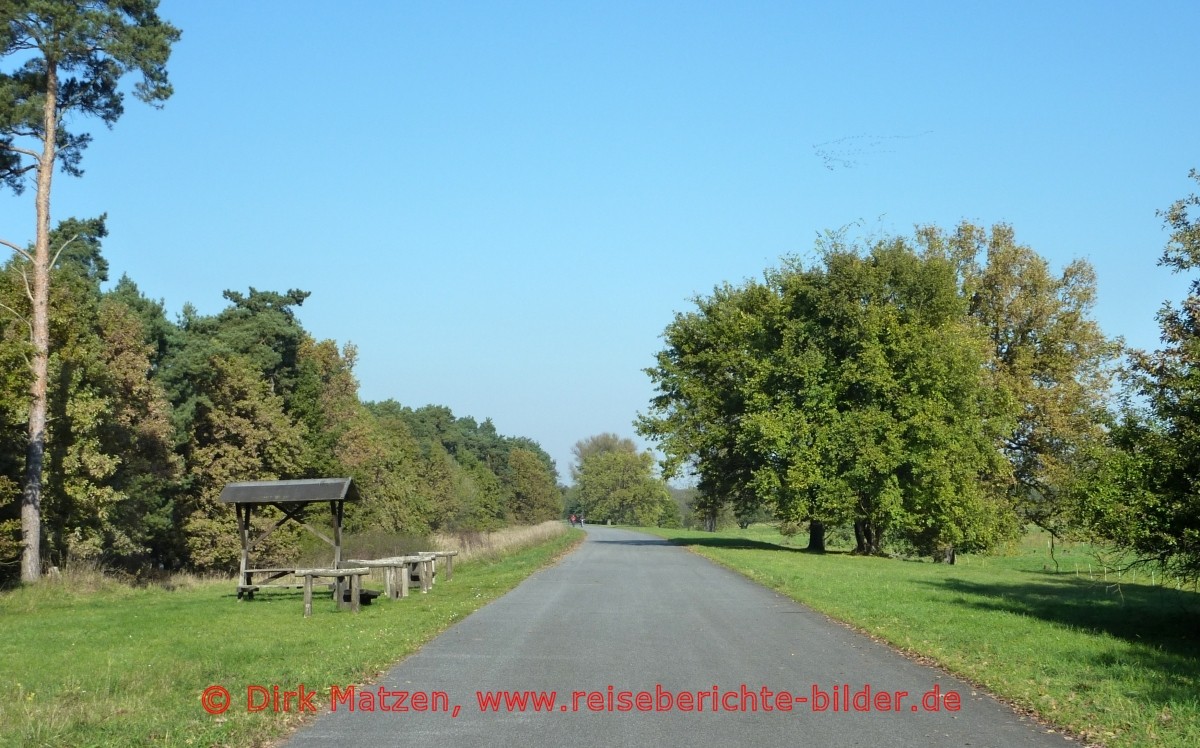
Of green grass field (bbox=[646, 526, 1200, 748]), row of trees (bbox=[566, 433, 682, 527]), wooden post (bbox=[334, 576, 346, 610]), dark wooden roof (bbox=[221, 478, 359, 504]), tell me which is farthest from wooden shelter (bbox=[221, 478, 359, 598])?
row of trees (bbox=[566, 433, 682, 527])

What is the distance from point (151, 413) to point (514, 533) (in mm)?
16662

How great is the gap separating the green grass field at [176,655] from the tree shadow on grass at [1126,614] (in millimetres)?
8470

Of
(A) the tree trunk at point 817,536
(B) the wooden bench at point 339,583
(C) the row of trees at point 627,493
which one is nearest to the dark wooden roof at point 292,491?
(B) the wooden bench at point 339,583

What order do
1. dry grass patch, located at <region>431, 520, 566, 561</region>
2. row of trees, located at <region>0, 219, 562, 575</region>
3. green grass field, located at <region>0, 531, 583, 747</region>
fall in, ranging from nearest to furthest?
green grass field, located at <region>0, 531, 583, 747</region> → row of trees, located at <region>0, 219, 562, 575</region> → dry grass patch, located at <region>431, 520, 566, 561</region>

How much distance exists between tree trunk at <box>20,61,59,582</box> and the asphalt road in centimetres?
1413

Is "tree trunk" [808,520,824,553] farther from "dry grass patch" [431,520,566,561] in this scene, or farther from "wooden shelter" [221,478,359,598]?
"wooden shelter" [221,478,359,598]

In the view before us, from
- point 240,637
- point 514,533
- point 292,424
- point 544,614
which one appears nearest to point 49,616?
point 240,637

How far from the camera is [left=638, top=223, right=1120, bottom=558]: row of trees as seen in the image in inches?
1448

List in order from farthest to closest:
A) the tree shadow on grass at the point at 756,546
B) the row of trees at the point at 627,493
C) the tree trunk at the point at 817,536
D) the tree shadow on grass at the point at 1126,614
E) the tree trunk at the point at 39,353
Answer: the row of trees at the point at 627,493
the tree trunk at the point at 817,536
the tree shadow on grass at the point at 756,546
the tree trunk at the point at 39,353
the tree shadow on grass at the point at 1126,614

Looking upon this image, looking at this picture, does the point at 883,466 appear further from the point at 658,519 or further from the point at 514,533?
the point at 658,519

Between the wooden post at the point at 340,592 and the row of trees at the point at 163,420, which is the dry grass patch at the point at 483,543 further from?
the wooden post at the point at 340,592

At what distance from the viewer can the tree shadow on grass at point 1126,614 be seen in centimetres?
1150

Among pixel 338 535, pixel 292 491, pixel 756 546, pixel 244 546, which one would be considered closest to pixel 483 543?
pixel 756 546

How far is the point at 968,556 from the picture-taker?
51438 mm
